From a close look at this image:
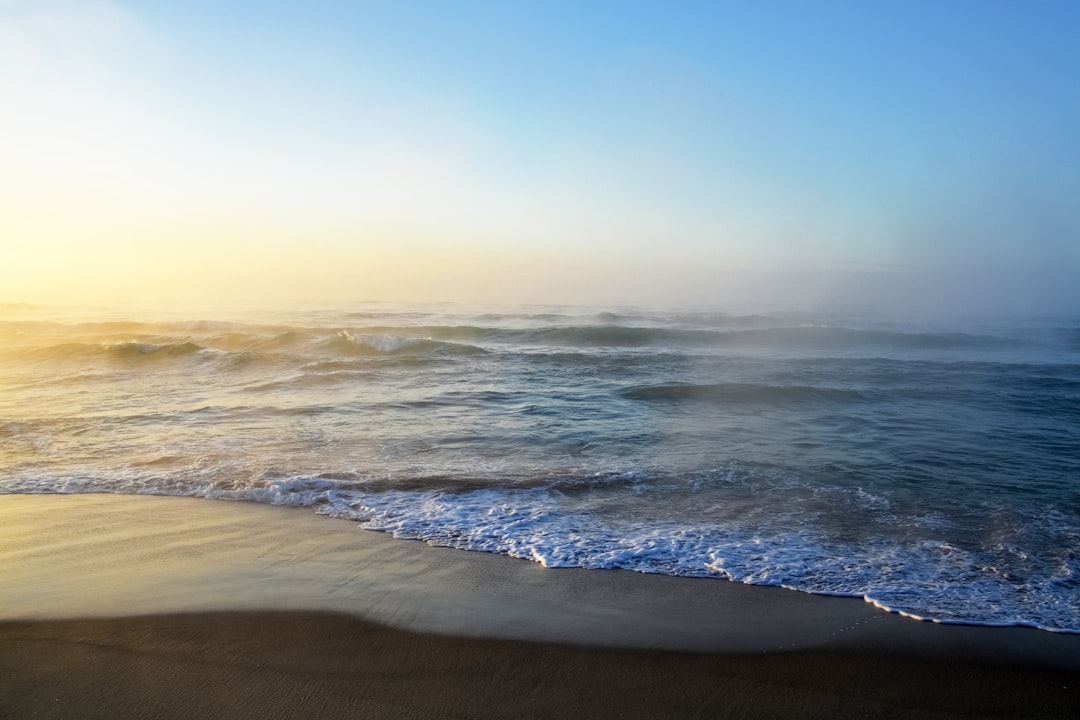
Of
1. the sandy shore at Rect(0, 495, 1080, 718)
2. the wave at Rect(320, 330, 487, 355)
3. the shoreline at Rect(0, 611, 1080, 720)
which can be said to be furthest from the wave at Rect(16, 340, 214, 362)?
the shoreline at Rect(0, 611, 1080, 720)

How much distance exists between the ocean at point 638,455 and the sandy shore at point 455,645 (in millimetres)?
495

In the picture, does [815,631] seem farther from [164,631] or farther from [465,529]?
[164,631]

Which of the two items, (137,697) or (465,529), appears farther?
(465,529)

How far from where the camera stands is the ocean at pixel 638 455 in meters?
5.51

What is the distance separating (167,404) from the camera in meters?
13.0

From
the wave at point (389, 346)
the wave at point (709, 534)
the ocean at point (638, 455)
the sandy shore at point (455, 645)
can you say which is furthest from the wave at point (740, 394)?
the sandy shore at point (455, 645)

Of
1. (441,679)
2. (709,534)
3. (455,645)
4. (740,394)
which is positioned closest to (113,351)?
(740,394)

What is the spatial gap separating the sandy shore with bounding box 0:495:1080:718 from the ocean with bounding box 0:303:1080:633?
495 millimetres

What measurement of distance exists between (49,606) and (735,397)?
12634mm

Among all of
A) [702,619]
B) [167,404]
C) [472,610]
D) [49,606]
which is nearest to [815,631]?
[702,619]

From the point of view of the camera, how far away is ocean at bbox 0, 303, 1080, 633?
5.51 m

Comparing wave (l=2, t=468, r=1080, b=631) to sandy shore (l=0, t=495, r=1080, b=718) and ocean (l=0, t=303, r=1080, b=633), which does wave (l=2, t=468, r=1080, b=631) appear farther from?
sandy shore (l=0, t=495, r=1080, b=718)

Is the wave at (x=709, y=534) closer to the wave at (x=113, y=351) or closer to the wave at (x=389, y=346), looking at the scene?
the wave at (x=389, y=346)

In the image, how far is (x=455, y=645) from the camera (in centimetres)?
404
